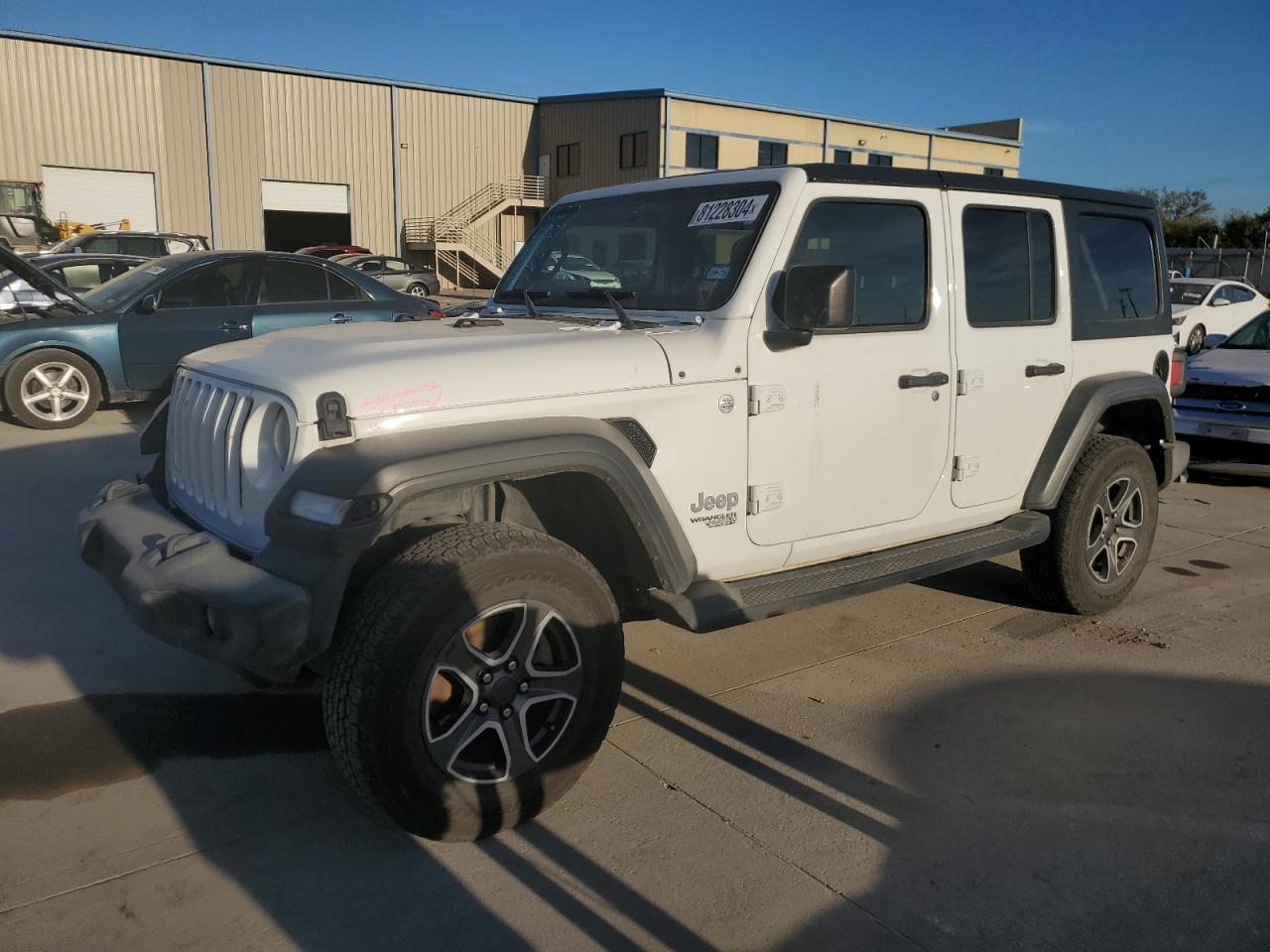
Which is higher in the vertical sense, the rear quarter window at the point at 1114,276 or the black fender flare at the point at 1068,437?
the rear quarter window at the point at 1114,276

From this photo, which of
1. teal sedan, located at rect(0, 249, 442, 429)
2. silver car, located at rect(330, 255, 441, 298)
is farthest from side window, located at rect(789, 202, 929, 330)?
silver car, located at rect(330, 255, 441, 298)

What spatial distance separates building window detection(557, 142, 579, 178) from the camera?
134ft

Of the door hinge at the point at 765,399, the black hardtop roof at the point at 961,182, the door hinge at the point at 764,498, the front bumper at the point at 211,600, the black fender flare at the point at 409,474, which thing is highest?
the black hardtop roof at the point at 961,182

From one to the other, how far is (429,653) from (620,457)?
817 mm

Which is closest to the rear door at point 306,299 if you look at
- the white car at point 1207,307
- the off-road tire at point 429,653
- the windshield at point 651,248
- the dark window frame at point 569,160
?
the windshield at point 651,248

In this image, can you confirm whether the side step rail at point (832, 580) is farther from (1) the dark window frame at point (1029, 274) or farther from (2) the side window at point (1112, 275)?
(2) the side window at point (1112, 275)

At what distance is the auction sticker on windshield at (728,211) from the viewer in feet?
12.0

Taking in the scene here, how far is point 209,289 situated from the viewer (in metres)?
9.10

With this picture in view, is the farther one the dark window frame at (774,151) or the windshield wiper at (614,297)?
the dark window frame at (774,151)

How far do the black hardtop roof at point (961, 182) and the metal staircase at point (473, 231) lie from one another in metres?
35.6

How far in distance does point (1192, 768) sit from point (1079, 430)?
5.33ft

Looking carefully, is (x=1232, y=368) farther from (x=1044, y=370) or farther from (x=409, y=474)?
(x=409, y=474)

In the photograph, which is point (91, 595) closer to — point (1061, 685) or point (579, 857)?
point (579, 857)

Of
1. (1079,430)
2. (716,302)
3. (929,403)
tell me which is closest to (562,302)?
(716,302)
